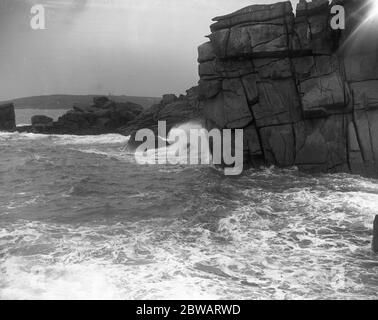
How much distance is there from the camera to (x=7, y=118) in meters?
66.1

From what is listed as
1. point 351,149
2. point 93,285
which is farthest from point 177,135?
point 93,285

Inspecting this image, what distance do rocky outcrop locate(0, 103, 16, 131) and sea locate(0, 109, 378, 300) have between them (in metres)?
44.4

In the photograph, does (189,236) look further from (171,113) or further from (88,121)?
(88,121)

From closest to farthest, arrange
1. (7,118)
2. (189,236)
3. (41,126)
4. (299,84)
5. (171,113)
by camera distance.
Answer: (189,236), (299,84), (171,113), (41,126), (7,118)

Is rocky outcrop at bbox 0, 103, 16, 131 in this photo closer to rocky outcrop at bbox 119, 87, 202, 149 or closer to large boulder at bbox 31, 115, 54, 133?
large boulder at bbox 31, 115, 54, 133

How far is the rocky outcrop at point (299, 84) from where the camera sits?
22422 millimetres

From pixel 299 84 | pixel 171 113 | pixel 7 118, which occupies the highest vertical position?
pixel 299 84

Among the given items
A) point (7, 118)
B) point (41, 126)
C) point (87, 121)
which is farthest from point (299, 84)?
point (7, 118)

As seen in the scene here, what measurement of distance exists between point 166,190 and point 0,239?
9.09 m

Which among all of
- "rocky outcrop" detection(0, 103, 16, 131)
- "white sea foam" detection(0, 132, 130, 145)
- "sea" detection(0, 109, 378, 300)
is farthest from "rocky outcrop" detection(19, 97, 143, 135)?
"sea" detection(0, 109, 378, 300)

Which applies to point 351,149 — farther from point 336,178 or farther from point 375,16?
point 375,16

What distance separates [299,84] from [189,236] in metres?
14.2

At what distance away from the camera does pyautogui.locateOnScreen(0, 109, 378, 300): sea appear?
9.58m
